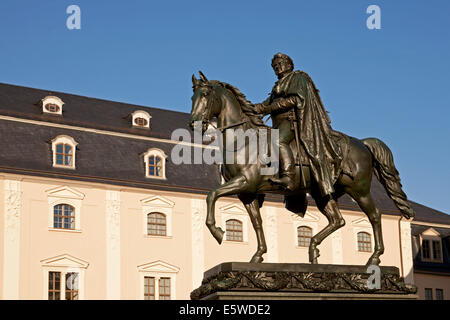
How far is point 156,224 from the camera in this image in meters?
39.5

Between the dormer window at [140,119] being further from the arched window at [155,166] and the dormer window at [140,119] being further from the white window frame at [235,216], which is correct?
the white window frame at [235,216]

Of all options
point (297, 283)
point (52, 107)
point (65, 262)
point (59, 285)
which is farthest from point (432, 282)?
point (297, 283)

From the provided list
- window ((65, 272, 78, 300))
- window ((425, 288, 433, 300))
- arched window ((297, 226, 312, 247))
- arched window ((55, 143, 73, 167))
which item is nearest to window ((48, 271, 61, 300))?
window ((65, 272, 78, 300))

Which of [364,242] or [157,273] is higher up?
[364,242]

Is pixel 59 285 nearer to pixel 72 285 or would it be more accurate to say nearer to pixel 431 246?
pixel 72 285

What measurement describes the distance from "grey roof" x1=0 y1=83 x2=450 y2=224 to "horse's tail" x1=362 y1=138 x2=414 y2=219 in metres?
26.0

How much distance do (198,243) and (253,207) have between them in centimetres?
2808

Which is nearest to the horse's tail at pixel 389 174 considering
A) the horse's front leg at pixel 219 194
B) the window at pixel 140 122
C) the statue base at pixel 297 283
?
the statue base at pixel 297 283

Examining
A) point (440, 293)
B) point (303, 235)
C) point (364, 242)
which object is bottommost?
point (440, 293)

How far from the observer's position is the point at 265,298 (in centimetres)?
1116

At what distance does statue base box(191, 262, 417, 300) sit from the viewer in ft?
36.7

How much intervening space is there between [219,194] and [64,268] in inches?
1046
